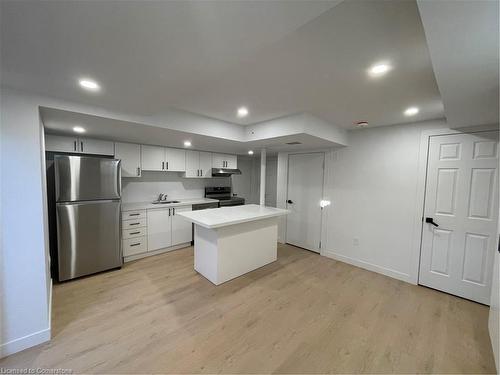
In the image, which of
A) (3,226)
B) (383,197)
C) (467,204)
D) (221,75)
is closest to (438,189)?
(467,204)

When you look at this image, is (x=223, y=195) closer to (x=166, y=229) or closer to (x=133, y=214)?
(x=166, y=229)

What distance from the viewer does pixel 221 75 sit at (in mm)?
1628

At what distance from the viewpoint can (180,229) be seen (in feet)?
13.0

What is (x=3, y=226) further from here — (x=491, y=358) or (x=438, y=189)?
(x=438, y=189)

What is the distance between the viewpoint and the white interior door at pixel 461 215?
235 cm

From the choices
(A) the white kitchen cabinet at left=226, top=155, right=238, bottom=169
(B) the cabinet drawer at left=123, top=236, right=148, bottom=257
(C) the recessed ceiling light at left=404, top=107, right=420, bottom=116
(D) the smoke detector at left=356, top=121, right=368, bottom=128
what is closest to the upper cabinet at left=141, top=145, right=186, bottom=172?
(A) the white kitchen cabinet at left=226, top=155, right=238, bottom=169

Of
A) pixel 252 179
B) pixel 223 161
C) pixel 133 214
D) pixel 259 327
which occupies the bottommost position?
pixel 259 327

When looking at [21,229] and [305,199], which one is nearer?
[21,229]

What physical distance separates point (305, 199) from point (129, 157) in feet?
11.1

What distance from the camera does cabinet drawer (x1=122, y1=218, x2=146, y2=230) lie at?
3.29 metres

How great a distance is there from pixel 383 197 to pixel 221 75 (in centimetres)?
293

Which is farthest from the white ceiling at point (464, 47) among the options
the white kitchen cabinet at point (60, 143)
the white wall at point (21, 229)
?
the white kitchen cabinet at point (60, 143)

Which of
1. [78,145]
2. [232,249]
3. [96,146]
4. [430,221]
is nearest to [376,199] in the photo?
→ [430,221]

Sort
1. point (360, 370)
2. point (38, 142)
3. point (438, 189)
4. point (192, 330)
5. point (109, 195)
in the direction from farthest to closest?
1. point (109, 195)
2. point (438, 189)
3. point (192, 330)
4. point (38, 142)
5. point (360, 370)
